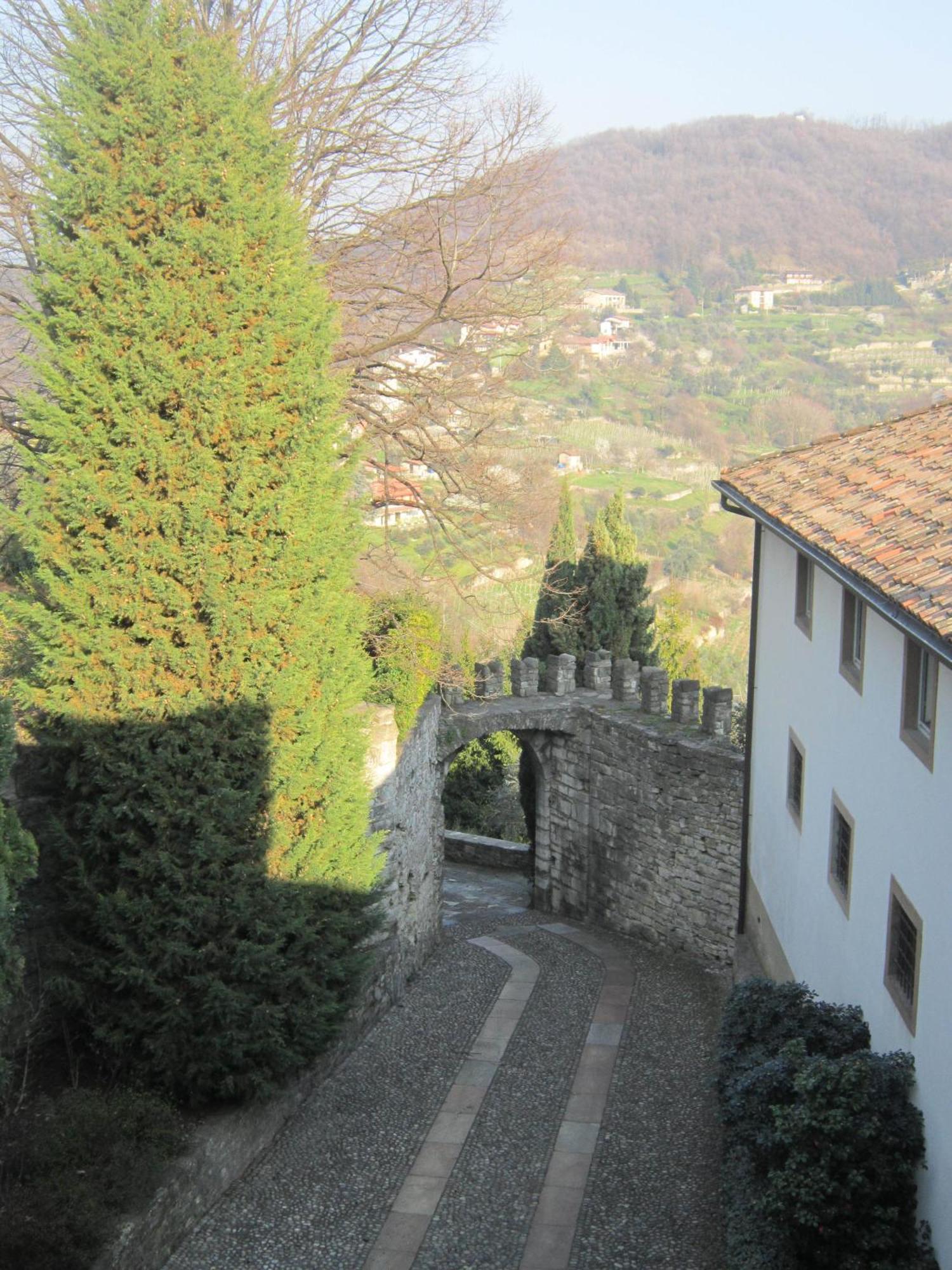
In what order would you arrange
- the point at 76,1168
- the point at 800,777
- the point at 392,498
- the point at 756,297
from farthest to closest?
the point at 756,297, the point at 392,498, the point at 800,777, the point at 76,1168

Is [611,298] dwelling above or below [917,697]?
above

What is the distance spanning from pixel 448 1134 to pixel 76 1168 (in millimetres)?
4025

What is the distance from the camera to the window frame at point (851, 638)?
31.6 ft

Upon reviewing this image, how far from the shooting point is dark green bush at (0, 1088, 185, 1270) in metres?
8.11

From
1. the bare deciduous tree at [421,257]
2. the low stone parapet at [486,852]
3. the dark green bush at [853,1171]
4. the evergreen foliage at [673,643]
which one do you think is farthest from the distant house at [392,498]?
the evergreen foliage at [673,643]

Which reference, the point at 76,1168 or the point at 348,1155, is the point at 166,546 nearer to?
the point at 76,1168

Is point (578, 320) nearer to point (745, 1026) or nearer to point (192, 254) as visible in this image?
point (192, 254)

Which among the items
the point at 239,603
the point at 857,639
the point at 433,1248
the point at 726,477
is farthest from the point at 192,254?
the point at 433,1248

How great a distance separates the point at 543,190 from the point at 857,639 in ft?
30.0

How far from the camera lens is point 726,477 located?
40.0 ft

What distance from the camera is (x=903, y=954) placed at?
8273 mm

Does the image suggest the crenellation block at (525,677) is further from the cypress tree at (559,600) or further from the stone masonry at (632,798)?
the cypress tree at (559,600)

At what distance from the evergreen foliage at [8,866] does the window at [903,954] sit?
223 inches

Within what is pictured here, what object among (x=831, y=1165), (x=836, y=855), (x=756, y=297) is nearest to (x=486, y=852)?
(x=836, y=855)
